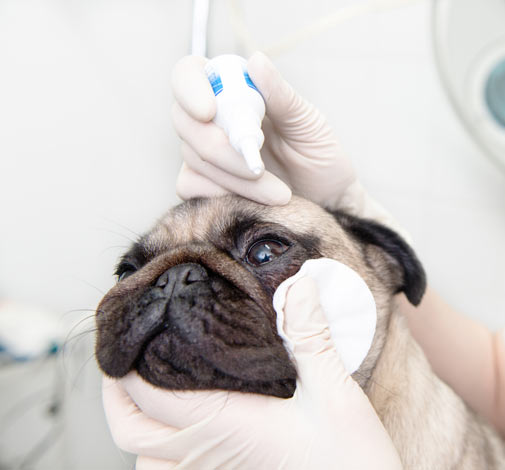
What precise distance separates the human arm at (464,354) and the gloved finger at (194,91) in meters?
1.16

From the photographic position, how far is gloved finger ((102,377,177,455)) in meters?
1.07

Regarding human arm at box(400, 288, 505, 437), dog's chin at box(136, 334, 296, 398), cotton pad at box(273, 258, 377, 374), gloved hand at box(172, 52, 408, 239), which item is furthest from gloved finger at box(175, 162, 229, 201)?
human arm at box(400, 288, 505, 437)

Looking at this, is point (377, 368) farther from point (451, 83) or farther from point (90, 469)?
point (90, 469)

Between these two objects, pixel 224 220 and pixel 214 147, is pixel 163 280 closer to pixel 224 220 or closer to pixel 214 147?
pixel 224 220

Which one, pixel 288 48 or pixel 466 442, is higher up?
pixel 288 48

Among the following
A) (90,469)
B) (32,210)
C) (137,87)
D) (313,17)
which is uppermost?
(313,17)

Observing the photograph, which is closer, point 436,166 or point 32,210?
point 436,166

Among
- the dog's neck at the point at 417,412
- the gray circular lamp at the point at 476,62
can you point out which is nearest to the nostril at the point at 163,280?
the dog's neck at the point at 417,412

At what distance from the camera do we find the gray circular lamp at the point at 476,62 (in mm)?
1229

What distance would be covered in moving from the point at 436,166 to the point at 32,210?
214cm

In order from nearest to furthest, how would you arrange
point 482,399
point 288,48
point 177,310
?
point 177,310 < point 482,399 < point 288,48

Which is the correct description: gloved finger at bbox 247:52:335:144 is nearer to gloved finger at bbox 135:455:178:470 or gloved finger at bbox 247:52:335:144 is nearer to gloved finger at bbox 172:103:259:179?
gloved finger at bbox 172:103:259:179

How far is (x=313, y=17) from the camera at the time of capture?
1955mm

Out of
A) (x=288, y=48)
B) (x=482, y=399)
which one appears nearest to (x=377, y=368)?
(x=482, y=399)
